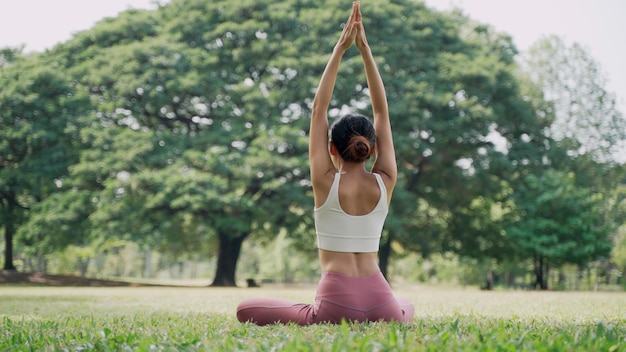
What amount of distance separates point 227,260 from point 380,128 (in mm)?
19060

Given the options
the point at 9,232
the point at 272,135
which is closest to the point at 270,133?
the point at 272,135

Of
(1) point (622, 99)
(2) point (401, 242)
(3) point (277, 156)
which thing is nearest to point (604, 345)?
(3) point (277, 156)

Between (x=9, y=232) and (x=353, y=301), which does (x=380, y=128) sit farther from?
(x=9, y=232)

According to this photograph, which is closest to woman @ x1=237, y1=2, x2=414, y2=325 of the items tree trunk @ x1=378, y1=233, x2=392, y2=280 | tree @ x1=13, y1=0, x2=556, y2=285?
tree @ x1=13, y1=0, x2=556, y2=285

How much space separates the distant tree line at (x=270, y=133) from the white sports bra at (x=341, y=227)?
15.0 m

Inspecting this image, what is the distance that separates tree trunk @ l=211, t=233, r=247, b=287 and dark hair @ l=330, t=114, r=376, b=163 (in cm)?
1856

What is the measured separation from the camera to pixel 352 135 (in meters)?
3.80

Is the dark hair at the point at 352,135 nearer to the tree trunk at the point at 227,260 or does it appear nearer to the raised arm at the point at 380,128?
the raised arm at the point at 380,128

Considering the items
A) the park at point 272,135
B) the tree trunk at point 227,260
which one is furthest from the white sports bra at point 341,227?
the tree trunk at point 227,260

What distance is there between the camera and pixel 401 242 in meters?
24.2

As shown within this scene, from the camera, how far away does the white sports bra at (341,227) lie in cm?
371

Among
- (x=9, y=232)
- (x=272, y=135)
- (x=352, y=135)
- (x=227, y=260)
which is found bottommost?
(x=227, y=260)

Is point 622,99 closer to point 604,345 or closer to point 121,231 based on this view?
point 121,231

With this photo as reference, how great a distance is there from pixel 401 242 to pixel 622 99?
1027 cm
